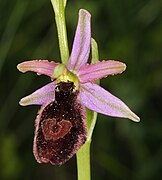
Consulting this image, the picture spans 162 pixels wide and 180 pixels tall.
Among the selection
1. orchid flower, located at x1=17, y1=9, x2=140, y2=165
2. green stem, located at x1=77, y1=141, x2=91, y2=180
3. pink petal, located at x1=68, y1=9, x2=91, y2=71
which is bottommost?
green stem, located at x1=77, y1=141, x2=91, y2=180

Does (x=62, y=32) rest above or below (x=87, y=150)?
above

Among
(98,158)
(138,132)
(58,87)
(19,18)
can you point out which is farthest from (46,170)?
(58,87)

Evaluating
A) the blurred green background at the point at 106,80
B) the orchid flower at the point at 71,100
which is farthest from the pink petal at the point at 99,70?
the blurred green background at the point at 106,80

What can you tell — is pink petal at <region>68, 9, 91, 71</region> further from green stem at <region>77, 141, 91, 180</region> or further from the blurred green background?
the blurred green background

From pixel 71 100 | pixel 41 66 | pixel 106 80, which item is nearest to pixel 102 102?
pixel 71 100

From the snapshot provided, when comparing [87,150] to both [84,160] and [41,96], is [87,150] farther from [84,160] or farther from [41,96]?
[41,96]

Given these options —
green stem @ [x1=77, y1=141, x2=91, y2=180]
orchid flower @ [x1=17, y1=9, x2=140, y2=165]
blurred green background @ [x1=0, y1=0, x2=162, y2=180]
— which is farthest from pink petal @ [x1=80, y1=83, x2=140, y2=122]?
blurred green background @ [x1=0, y1=0, x2=162, y2=180]

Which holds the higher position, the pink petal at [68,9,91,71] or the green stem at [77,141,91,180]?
the pink petal at [68,9,91,71]

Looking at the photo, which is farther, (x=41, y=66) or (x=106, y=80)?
(x=106, y=80)
